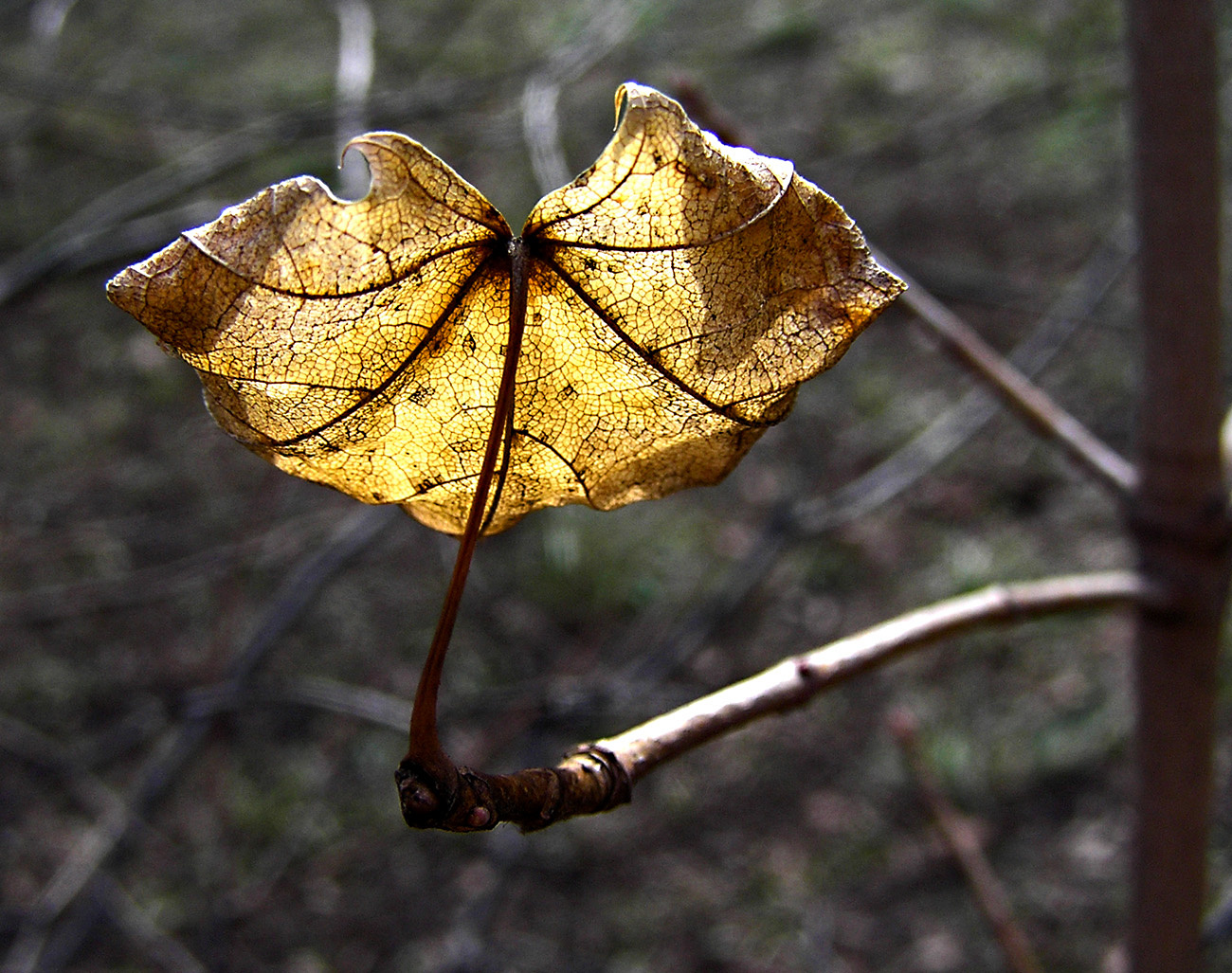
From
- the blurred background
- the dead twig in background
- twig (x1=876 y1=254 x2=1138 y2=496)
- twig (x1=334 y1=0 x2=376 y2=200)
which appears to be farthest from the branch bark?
the dead twig in background

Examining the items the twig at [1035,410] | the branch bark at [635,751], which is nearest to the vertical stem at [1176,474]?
the twig at [1035,410]

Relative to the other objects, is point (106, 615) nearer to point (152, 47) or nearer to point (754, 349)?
point (152, 47)

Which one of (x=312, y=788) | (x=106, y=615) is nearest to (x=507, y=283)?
(x=312, y=788)

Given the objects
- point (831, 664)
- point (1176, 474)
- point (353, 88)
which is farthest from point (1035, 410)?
point (353, 88)

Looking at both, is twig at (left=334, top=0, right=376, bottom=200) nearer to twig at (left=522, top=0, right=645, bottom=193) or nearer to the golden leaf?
twig at (left=522, top=0, right=645, bottom=193)

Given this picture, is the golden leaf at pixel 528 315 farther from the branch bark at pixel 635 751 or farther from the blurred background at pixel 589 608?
the blurred background at pixel 589 608
